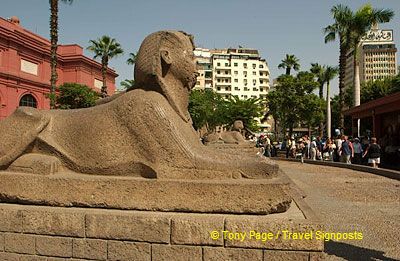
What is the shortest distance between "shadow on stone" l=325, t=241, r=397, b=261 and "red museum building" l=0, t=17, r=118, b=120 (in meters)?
22.6

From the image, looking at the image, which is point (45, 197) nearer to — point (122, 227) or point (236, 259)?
point (122, 227)

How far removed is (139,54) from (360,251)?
3230mm

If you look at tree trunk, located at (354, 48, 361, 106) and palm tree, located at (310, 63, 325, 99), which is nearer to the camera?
tree trunk, located at (354, 48, 361, 106)

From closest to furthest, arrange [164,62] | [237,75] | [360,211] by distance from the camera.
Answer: [164,62], [360,211], [237,75]

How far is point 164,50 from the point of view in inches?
122

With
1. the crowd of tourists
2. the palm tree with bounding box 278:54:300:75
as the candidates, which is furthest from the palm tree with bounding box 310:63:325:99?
the crowd of tourists

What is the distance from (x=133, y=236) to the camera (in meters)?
2.52

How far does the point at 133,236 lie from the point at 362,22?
21.6 m

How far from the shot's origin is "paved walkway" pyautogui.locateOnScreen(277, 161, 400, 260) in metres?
3.73

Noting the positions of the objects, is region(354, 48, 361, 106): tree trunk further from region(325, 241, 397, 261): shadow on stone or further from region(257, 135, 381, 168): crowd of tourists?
region(325, 241, 397, 261): shadow on stone

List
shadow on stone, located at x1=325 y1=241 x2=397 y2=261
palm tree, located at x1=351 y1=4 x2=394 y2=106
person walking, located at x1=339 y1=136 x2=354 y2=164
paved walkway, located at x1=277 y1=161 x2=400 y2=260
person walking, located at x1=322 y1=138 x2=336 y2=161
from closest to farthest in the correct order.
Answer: shadow on stone, located at x1=325 y1=241 x2=397 y2=261, paved walkway, located at x1=277 y1=161 x2=400 y2=260, person walking, located at x1=339 y1=136 x2=354 y2=164, person walking, located at x1=322 y1=138 x2=336 y2=161, palm tree, located at x1=351 y1=4 x2=394 y2=106

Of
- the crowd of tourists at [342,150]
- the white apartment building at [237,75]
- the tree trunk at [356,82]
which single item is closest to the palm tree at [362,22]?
the tree trunk at [356,82]

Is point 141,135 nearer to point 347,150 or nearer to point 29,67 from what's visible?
point 347,150

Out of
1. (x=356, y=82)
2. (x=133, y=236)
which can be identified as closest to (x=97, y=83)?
(x=356, y=82)
